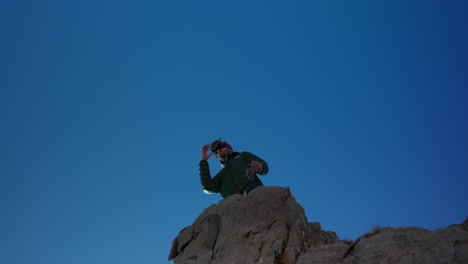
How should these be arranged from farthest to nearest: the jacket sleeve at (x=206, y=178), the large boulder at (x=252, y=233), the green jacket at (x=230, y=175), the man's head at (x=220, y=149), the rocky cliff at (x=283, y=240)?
1. the man's head at (x=220, y=149)
2. the jacket sleeve at (x=206, y=178)
3. the green jacket at (x=230, y=175)
4. the large boulder at (x=252, y=233)
5. the rocky cliff at (x=283, y=240)

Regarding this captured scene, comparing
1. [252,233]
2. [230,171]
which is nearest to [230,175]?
[230,171]

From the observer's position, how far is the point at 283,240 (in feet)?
29.9

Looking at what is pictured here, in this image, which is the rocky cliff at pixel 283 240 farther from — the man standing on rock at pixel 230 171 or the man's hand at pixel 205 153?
the man's hand at pixel 205 153

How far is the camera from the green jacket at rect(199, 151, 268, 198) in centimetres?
1182

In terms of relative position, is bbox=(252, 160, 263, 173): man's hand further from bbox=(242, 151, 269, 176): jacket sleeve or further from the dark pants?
the dark pants

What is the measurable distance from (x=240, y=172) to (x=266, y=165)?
32.4 inches

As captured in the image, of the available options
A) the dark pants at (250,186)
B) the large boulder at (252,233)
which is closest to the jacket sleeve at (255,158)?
the dark pants at (250,186)

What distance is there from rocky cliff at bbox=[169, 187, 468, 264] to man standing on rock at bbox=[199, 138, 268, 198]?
83cm

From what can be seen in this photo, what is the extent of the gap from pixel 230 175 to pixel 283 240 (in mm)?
3476

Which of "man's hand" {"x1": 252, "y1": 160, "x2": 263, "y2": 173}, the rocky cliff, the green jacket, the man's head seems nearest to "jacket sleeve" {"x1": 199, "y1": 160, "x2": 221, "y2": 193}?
the green jacket

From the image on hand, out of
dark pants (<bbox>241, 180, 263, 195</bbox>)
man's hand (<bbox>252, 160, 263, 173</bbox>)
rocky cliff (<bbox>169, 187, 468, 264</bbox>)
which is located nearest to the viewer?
rocky cliff (<bbox>169, 187, 468, 264</bbox>)

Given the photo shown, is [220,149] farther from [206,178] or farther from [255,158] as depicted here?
[255,158]

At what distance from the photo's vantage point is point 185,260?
10.1 meters

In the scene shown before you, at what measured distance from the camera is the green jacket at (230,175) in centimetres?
Result: 1182
